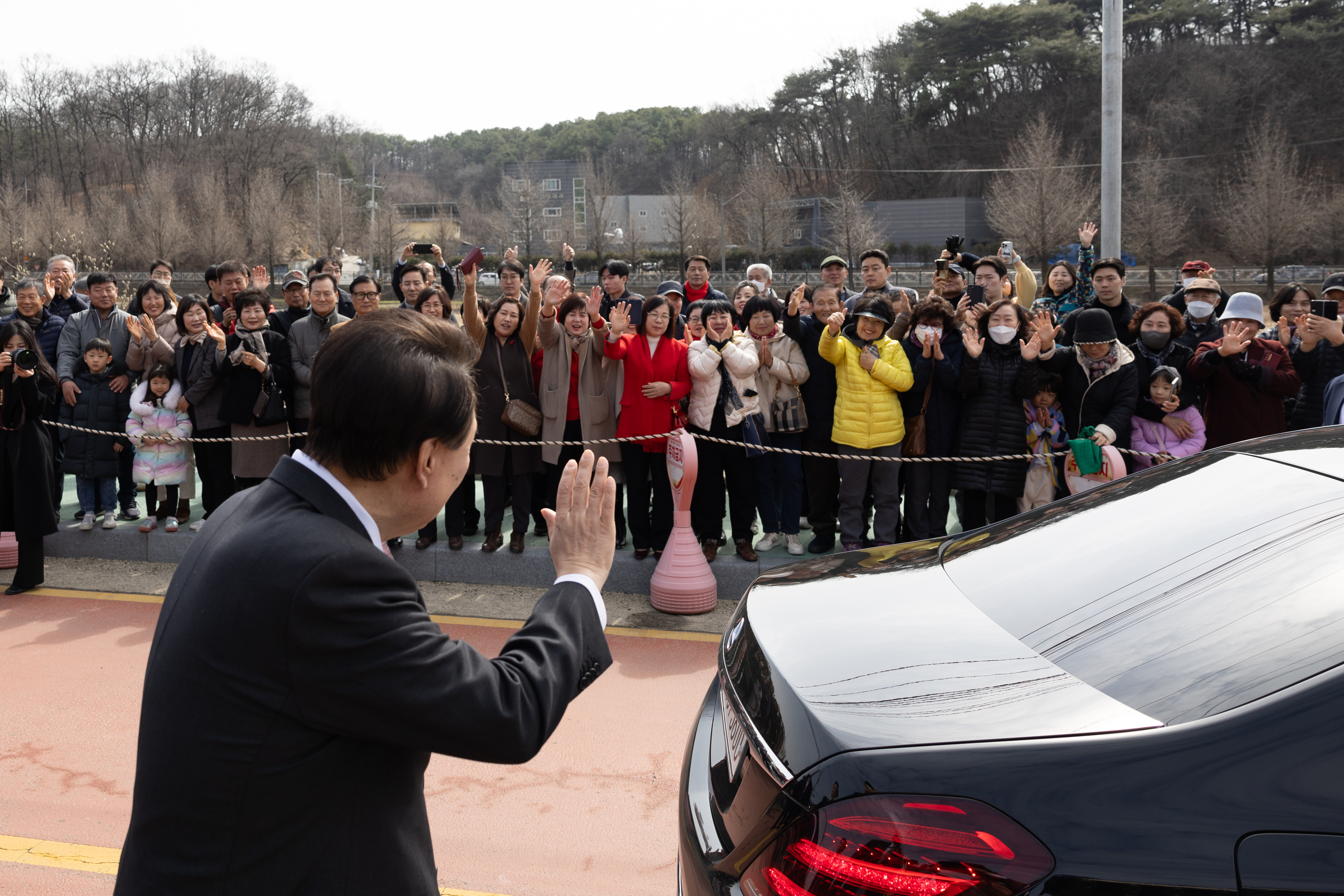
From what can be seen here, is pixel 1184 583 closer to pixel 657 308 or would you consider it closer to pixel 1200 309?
pixel 657 308

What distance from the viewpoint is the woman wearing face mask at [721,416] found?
735 cm

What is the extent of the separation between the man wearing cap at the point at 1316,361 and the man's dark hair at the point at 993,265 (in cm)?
244

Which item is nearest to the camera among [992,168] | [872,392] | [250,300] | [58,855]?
[58,855]

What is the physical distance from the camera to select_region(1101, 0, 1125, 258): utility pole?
34.0 feet

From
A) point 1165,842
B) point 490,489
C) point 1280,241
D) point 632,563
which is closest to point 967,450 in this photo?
point 632,563

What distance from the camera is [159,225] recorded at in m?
57.6

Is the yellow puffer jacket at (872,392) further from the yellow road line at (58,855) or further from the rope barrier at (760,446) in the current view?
the yellow road line at (58,855)

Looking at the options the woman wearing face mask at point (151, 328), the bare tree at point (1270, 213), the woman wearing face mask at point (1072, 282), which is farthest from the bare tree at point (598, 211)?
the woman wearing face mask at point (151, 328)

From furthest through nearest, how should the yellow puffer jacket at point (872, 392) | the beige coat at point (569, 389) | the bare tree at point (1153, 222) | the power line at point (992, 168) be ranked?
the power line at point (992, 168) < the bare tree at point (1153, 222) < the beige coat at point (569, 389) < the yellow puffer jacket at point (872, 392)

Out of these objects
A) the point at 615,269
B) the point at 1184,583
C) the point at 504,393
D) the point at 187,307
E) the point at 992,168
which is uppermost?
the point at 992,168

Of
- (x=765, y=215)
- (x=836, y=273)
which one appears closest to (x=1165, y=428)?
(x=836, y=273)

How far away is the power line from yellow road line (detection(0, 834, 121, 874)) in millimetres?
55230

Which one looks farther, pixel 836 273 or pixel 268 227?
pixel 268 227

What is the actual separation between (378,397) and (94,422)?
316 inches
